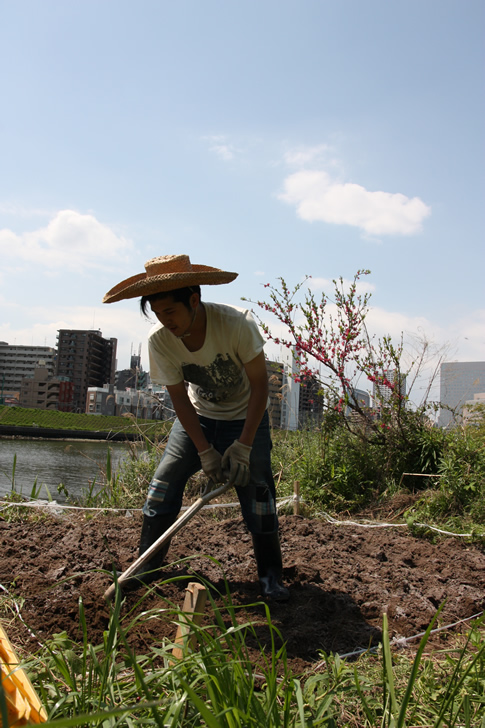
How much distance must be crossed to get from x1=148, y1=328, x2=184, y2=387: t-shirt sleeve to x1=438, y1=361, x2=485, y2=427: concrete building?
363 cm

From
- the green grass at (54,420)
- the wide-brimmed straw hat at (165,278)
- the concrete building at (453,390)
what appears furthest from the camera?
the green grass at (54,420)

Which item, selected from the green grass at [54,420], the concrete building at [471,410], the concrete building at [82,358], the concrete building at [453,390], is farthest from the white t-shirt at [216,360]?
the concrete building at [82,358]

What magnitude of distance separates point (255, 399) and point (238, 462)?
12.3 inches

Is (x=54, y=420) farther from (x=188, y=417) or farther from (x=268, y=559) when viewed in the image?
(x=268, y=559)

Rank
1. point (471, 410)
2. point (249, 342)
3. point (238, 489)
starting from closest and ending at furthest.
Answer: point (249, 342)
point (238, 489)
point (471, 410)

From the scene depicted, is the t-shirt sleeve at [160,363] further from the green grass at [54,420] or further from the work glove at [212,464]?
the green grass at [54,420]

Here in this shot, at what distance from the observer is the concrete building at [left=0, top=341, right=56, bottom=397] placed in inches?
5089

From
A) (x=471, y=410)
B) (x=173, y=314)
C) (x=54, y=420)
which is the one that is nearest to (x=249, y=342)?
(x=173, y=314)

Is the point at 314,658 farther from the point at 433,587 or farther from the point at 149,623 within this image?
the point at 433,587

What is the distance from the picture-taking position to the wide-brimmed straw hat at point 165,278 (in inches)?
89.5

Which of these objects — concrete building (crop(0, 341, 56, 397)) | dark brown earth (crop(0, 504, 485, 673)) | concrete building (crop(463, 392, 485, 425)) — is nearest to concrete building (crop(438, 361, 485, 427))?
concrete building (crop(463, 392, 485, 425))

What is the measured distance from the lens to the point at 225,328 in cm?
250

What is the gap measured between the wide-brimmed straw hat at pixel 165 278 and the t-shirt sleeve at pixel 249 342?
255 millimetres

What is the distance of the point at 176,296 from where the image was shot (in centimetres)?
232
